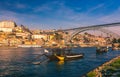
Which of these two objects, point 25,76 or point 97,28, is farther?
point 97,28

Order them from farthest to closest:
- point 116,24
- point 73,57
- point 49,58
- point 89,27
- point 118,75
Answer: point 89,27, point 116,24, point 73,57, point 49,58, point 118,75

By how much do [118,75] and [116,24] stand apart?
6549 cm

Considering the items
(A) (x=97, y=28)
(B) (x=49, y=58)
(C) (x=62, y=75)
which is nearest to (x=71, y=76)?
(C) (x=62, y=75)

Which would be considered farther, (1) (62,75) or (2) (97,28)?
(2) (97,28)

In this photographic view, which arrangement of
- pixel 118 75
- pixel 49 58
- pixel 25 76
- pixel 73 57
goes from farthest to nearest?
1. pixel 73 57
2. pixel 49 58
3. pixel 25 76
4. pixel 118 75

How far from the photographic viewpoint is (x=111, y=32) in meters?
108

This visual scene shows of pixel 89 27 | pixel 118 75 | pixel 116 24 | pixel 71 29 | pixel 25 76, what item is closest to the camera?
pixel 118 75

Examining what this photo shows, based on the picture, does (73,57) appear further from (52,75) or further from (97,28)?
(97,28)

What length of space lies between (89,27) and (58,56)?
5261 cm

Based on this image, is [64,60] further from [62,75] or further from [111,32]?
[111,32]

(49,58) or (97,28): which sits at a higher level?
(97,28)

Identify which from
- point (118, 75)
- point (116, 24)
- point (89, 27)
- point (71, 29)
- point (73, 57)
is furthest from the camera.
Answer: point (71, 29)

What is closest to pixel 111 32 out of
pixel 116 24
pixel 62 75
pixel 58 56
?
pixel 116 24

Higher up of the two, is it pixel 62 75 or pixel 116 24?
pixel 116 24
